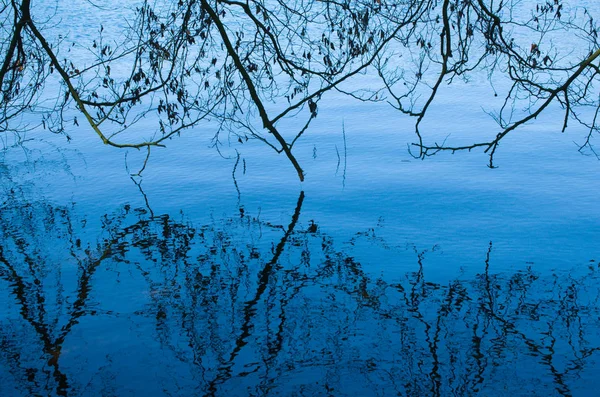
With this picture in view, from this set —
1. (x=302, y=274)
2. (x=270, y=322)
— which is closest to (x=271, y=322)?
(x=270, y=322)

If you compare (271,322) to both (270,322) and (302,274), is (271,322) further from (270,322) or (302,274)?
(302,274)

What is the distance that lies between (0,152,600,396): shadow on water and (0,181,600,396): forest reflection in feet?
0.06

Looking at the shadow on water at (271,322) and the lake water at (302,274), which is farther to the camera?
the lake water at (302,274)

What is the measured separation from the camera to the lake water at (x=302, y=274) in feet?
20.3

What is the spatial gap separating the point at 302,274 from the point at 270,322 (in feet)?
4.35

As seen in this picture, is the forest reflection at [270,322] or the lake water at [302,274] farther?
the lake water at [302,274]

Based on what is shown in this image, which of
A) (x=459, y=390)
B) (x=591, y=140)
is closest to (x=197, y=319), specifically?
(x=459, y=390)

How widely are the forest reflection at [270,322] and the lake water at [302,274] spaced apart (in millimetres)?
22

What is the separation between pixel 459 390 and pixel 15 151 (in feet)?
38.7

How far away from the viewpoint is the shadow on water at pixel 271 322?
6066 millimetres

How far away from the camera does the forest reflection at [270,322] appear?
6070 mm

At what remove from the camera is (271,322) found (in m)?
7.14

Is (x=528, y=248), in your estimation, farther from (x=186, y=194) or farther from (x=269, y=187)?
(x=186, y=194)

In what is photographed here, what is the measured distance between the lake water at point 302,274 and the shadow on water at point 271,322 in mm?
24
